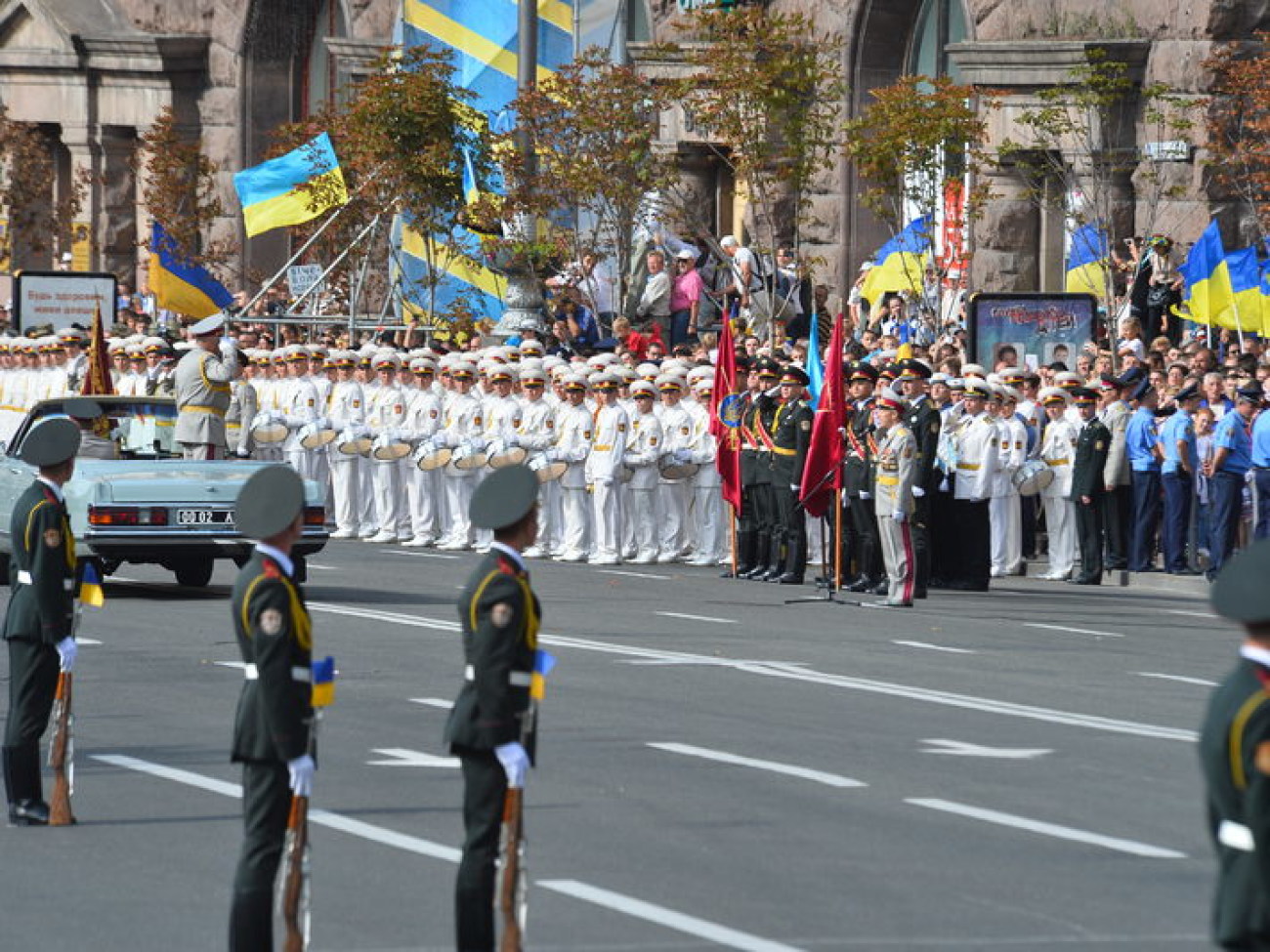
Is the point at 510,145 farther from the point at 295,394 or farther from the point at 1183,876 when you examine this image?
the point at 1183,876

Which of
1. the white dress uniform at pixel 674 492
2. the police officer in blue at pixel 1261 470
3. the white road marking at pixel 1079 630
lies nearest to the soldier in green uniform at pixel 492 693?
the white road marking at pixel 1079 630

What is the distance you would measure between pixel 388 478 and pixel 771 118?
5964 mm

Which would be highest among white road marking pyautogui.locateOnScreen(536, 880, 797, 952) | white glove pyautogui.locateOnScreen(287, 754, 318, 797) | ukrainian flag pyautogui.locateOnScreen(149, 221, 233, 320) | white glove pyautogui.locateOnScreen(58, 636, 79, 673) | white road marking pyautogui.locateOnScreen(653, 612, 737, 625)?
ukrainian flag pyautogui.locateOnScreen(149, 221, 233, 320)

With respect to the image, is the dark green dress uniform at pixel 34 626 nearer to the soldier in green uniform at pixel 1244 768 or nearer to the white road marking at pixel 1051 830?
the white road marking at pixel 1051 830

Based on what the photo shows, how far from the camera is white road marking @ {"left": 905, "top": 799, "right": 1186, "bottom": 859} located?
11.6m

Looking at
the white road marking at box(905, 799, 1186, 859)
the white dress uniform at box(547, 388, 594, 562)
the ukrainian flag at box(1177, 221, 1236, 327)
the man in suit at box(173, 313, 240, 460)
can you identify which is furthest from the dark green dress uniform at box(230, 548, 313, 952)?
the ukrainian flag at box(1177, 221, 1236, 327)

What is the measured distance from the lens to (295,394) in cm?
3275

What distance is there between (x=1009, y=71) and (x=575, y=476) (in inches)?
319

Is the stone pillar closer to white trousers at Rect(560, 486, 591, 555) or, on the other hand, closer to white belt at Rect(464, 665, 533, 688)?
white trousers at Rect(560, 486, 591, 555)

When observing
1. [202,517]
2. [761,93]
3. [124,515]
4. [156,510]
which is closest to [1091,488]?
[202,517]

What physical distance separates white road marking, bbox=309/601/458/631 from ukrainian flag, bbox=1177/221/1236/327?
31.7ft

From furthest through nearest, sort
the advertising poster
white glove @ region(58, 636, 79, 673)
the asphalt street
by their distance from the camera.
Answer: the advertising poster → white glove @ region(58, 636, 79, 673) → the asphalt street

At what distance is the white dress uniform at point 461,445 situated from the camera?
2997 centimetres

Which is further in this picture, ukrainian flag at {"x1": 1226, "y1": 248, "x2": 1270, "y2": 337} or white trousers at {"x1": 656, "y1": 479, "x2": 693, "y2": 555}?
white trousers at {"x1": 656, "y1": 479, "x2": 693, "y2": 555}
